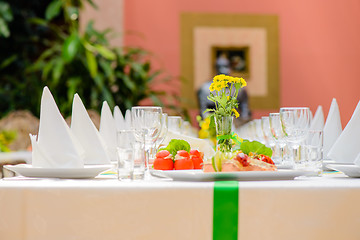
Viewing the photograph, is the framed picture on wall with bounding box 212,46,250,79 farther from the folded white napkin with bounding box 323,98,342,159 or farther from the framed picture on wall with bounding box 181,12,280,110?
the folded white napkin with bounding box 323,98,342,159

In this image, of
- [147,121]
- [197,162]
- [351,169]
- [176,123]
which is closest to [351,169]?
[351,169]

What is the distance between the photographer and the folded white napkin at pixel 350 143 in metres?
1.66

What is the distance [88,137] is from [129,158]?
40 cm

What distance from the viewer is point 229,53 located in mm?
7262

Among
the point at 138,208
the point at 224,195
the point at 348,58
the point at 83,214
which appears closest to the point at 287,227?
the point at 224,195

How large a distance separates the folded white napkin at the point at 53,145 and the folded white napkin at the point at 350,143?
2.44ft

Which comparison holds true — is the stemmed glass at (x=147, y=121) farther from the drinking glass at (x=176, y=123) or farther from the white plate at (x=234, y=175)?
the drinking glass at (x=176, y=123)

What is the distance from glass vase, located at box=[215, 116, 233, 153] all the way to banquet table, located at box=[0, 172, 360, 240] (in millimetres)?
347

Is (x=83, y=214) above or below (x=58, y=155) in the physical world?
below

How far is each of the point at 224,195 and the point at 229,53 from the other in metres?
6.21

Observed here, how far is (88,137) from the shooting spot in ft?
5.69

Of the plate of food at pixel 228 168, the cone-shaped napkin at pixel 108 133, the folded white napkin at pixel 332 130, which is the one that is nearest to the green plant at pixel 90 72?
the cone-shaped napkin at pixel 108 133

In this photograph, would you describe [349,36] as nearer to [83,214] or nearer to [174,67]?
[174,67]

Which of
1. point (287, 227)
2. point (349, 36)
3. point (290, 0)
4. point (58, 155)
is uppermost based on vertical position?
point (290, 0)
